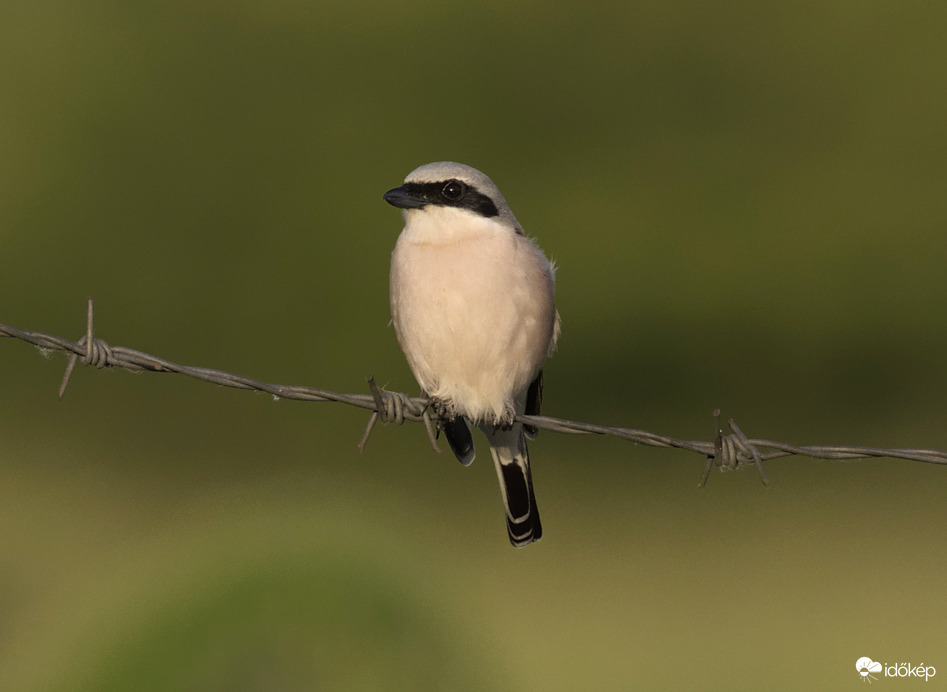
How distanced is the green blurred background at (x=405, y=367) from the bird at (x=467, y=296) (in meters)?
1.36

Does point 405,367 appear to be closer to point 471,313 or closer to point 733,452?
point 471,313

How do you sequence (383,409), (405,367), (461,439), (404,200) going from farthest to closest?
(405,367) → (461,439) → (404,200) → (383,409)

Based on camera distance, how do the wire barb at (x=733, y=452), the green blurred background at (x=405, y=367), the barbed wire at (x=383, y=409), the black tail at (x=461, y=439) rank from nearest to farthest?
1. the barbed wire at (x=383, y=409)
2. the wire barb at (x=733, y=452)
3. the black tail at (x=461, y=439)
4. the green blurred background at (x=405, y=367)

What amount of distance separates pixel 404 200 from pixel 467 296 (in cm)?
51

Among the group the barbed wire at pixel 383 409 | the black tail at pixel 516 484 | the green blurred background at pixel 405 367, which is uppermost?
the green blurred background at pixel 405 367

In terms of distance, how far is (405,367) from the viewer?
47.1 feet

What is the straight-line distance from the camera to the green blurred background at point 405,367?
292 inches

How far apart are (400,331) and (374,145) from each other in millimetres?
13192

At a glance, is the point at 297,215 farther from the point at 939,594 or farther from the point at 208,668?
the point at 208,668

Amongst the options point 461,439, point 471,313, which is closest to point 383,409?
point 471,313

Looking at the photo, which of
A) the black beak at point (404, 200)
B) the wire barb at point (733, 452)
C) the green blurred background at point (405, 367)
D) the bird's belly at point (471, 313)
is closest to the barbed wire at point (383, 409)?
the wire barb at point (733, 452)

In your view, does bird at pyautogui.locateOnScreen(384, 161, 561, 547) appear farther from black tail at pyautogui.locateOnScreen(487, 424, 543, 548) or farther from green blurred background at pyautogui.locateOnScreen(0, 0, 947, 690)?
green blurred background at pyautogui.locateOnScreen(0, 0, 947, 690)

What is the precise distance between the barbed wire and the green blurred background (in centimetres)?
45

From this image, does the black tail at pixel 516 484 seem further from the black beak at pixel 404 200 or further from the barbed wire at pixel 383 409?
the barbed wire at pixel 383 409
